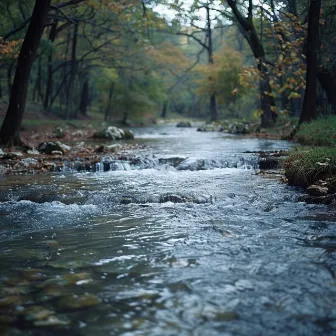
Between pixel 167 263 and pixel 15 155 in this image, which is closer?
pixel 167 263

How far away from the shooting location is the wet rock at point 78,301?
113 inches

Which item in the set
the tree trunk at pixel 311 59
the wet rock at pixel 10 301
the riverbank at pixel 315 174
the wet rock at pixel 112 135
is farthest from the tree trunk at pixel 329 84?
the wet rock at pixel 10 301

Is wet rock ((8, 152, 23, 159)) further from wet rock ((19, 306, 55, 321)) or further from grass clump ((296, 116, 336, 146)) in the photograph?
wet rock ((19, 306, 55, 321))

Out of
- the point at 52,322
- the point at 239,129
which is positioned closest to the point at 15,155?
the point at 52,322

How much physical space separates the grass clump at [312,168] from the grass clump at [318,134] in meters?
2.79

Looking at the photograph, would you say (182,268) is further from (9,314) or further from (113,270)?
(9,314)

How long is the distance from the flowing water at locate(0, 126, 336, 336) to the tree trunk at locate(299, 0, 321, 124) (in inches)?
330

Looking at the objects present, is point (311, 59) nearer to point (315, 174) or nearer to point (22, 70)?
point (315, 174)

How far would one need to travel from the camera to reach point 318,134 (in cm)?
1134

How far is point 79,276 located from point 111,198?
3.23 meters

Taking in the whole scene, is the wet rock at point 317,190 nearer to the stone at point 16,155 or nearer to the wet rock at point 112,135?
the stone at point 16,155

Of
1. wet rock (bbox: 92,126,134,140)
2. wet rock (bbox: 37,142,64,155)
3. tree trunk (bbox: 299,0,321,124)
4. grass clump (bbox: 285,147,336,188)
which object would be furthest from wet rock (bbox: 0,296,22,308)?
wet rock (bbox: 92,126,134,140)

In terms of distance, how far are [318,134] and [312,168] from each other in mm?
4932

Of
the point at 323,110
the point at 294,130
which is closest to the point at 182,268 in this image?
the point at 294,130
